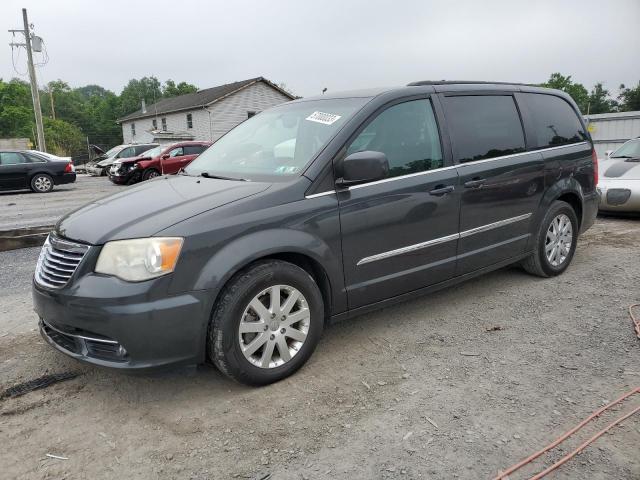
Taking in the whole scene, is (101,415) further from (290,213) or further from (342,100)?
(342,100)

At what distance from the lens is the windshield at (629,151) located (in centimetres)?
894

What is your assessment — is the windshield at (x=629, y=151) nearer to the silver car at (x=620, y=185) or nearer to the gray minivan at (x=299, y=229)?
the silver car at (x=620, y=185)

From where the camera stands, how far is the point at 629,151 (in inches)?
360

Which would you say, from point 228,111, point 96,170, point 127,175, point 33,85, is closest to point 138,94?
point 228,111

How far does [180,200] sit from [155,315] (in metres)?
0.79

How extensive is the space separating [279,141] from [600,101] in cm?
8673

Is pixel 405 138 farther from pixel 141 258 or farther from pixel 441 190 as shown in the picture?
pixel 141 258

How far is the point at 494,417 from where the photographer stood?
272 cm

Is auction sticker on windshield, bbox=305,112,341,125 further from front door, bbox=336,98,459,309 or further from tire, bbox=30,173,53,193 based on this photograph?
tire, bbox=30,173,53,193

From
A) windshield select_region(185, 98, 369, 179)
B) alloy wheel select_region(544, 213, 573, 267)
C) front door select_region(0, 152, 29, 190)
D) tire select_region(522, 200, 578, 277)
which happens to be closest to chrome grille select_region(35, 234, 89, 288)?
windshield select_region(185, 98, 369, 179)

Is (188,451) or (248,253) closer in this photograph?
(188,451)

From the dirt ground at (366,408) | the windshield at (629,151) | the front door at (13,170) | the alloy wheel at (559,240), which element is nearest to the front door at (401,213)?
the dirt ground at (366,408)

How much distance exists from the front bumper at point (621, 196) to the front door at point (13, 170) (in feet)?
51.8

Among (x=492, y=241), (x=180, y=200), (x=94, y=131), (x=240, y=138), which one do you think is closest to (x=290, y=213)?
(x=180, y=200)
